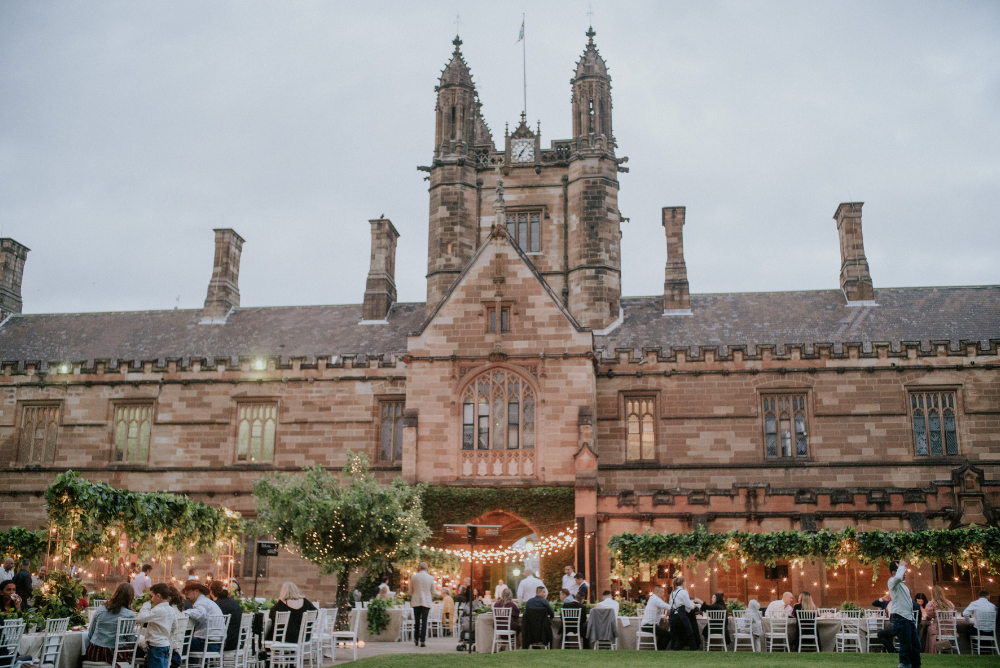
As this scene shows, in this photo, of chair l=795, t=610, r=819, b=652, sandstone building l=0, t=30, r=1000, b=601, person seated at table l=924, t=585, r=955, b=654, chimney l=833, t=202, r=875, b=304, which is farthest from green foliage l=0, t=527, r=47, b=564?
chimney l=833, t=202, r=875, b=304

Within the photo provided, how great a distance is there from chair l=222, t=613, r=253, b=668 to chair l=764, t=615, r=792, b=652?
8987mm

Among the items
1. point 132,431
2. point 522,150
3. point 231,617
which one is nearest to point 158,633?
point 231,617

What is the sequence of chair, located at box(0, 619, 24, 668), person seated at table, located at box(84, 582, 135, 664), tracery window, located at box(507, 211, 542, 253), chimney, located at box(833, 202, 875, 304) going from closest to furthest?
chair, located at box(0, 619, 24, 668)
person seated at table, located at box(84, 582, 135, 664)
chimney, located at box(833, 202, 875, 304)
tracery window, located at box(507, 211, 542, 253)

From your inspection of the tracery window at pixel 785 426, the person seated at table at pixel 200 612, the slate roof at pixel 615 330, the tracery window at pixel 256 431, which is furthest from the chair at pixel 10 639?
the tracery window at pixel 785 426

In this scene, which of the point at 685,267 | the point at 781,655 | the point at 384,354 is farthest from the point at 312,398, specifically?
the point at 781,655

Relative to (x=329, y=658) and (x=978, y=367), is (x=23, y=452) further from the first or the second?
(x=978, y=367)

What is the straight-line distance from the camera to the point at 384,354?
1163 inches

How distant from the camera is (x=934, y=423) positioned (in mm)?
27141

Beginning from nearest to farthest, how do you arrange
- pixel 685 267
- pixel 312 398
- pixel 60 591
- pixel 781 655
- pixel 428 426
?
pixel 60 591, pixel 781 655, pixel 428 426, pixel 312 398, pixel 685 267

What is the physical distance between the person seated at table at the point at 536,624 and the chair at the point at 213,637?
579 centimetres

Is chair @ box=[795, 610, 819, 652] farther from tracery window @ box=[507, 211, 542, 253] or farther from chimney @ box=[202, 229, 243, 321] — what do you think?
chimney @ box=[202, 229, 243, 321]

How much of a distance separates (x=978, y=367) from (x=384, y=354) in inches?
697

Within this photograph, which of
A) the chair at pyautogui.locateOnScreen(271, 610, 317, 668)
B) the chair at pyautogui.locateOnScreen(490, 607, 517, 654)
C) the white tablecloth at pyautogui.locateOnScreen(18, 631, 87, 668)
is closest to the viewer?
the white tablecloth at pyautogui.locateOnScreen(18, 631, 87, 668)

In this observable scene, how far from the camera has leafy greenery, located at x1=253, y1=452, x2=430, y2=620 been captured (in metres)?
20.7
